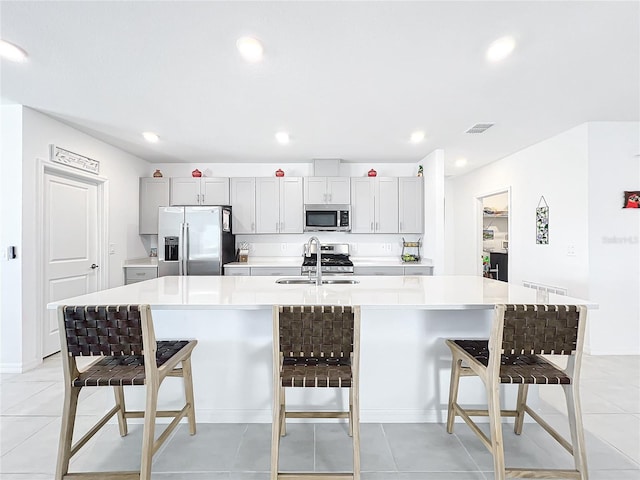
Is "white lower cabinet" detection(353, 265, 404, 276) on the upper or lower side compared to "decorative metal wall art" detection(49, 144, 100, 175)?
lower

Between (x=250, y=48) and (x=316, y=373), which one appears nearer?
(x=316, y=373)

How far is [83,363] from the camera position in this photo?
134 inches

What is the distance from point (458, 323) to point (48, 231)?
3.82 metres

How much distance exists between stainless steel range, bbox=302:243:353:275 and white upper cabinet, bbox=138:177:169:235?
7.40 ft

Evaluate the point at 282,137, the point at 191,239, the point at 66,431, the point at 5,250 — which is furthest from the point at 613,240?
the point at 5,250

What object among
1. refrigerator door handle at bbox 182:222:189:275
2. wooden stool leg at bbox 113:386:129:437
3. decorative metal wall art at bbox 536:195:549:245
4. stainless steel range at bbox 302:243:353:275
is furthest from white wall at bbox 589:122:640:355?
refrigerator door handle at bbox 182:222:189:275

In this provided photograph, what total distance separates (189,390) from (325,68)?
221 centimetres

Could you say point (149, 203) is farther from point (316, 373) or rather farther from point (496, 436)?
point (496, 436)

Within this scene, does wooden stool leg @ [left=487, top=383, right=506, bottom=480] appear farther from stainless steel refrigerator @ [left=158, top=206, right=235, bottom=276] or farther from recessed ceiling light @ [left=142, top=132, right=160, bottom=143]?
recessed ceiling light @ [left=142, top=132, right=160, bottom=143]

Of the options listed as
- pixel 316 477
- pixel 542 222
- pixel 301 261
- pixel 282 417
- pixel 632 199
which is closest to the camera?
pixel 316 477

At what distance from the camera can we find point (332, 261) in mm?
4766

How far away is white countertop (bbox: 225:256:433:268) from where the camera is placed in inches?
183

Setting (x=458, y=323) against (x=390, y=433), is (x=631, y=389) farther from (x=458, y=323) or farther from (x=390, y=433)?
(x=390, y=433)

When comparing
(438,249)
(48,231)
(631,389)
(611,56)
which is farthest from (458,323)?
(48,231)
